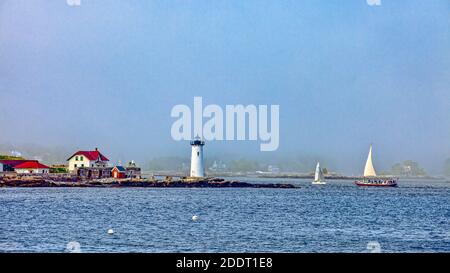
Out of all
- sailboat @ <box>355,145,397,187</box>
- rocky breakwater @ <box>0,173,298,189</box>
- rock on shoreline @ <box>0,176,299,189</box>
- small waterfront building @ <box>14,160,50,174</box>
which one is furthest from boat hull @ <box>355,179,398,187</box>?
small waterfront building @ <box>14,160,50,174</box>

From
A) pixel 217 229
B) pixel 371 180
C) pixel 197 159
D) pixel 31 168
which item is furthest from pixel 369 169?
pixel 217 229

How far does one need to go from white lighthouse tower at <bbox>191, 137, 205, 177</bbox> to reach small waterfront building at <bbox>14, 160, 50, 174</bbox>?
19.4 m

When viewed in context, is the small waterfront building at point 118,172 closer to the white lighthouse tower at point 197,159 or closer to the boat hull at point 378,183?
the white lighthouse tower at point 197,159

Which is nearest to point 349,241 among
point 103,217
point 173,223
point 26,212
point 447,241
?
point 447,241

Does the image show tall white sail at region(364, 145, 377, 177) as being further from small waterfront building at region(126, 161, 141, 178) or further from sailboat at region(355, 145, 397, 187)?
small waterfront building at region(126, 161, 141, 178)

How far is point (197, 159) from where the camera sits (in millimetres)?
82562

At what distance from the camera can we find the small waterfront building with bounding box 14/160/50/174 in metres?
87.8

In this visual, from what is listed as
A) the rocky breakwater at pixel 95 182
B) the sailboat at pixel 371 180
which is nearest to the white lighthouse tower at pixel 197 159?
the rocky breakwater at pixel 95 182

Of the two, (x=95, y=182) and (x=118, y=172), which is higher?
(x=118, y=172)

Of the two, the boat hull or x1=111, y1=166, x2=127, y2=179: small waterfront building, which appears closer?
x1=111, y1=166, x2=127, y2=179: small waterfront building

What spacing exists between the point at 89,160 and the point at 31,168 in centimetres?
735

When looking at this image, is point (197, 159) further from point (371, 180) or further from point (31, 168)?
point (371, 180)

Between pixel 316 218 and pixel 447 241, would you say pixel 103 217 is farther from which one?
pixel 447 241
